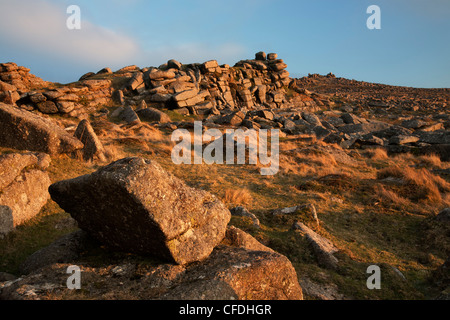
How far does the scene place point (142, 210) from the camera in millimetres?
4000

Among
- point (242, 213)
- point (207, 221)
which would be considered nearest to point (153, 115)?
point (242, 213)

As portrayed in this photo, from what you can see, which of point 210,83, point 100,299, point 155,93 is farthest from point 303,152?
point 210,83

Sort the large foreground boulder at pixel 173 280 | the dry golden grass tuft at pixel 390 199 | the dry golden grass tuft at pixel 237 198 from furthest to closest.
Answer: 1. the dry golden grass tuft at pixel 390 199
2. the dry golden grass tuft at pixel 237 198
3. the large foreground boulder at pixel 173 280

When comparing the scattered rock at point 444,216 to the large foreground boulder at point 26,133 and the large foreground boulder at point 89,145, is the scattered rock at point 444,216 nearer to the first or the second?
the large foreground boulder at point 89,145

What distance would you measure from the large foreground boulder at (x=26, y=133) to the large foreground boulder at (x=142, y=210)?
7682 mm

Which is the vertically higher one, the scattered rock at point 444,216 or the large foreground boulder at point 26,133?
the large foreground boulder at point 26,133

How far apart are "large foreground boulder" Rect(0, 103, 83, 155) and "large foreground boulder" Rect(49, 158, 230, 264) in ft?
25.2

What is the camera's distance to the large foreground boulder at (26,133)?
421 inches

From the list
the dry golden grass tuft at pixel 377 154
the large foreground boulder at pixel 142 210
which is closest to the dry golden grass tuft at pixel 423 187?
the dry golden grass tuft at pixel 377 154

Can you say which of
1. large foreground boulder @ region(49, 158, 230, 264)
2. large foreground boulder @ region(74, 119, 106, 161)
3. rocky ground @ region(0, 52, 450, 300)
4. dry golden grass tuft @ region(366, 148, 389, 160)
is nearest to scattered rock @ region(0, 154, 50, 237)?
rocky ground @ region(0, 52, 450, 300)

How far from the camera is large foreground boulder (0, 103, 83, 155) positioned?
10.7m

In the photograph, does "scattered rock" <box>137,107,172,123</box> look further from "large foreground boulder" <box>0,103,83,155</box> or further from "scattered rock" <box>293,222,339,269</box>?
"scattered rock" <box>293,222,339,269</box>

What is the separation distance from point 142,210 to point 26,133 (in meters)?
9.62

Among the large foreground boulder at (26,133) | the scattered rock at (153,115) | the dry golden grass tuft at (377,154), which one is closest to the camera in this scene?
the large foreground boulder at (26,133)
